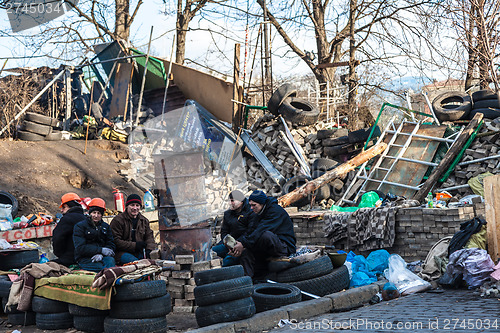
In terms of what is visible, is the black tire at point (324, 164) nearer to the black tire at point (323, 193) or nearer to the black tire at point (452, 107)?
the black tire at point (323, 193)

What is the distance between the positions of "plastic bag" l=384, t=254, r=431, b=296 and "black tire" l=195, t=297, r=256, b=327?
114 inches

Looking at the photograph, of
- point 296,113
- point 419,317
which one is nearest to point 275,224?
point 419,317

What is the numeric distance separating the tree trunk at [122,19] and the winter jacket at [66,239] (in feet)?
58.4

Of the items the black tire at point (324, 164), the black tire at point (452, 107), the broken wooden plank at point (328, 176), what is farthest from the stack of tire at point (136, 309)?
the black tire at point (452, 107)

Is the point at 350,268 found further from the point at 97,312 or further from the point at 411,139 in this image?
the point at 411,139

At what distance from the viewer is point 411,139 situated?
50.1 feet

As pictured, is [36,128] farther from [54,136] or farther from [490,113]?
[490,113]

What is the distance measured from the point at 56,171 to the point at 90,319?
10539mm

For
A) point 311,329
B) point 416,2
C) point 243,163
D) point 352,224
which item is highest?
point 416,2

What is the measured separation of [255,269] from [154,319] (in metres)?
2.28

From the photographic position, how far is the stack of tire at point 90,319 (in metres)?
6.14

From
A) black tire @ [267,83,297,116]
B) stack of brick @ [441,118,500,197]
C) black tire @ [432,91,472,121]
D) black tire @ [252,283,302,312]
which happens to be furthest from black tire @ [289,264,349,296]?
black tire @ [267,83,297,116]

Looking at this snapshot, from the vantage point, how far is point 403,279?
26.6ft

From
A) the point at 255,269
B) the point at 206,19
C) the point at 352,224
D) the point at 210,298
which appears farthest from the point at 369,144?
the point at 206,19
